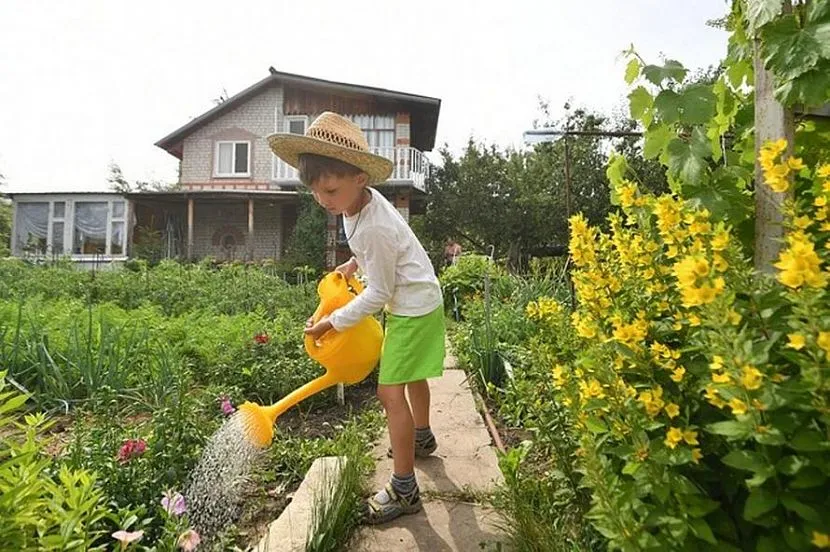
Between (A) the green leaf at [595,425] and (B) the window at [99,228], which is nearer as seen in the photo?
(A) the green leaf at [595,425]

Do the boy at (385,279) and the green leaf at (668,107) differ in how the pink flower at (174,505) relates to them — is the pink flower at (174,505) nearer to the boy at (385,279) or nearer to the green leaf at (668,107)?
the boy at (385,279)

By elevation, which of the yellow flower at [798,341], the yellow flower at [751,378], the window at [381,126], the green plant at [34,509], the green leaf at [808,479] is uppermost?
the window at [381,126]

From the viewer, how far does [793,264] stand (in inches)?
23.5

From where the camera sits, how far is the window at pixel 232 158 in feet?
53.0

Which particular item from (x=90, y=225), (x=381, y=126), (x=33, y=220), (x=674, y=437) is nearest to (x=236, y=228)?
(x=90, y=225)

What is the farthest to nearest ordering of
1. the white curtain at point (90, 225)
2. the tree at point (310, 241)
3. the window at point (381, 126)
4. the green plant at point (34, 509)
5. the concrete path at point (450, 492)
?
1. the white curtain at point (90, 225)
2. the window at point (381, 126)
3. the tree at point (310, 241)
4. the concrete path at point (450, 492)
5. the green plant at point (34, 509)

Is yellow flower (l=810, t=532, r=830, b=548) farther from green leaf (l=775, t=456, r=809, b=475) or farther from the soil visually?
the soil

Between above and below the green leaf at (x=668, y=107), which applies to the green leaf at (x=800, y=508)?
below

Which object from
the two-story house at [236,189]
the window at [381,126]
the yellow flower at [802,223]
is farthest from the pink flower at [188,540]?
the window at [381,126]

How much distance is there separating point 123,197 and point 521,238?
13.1m

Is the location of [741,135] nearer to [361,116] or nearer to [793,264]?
[793,264]

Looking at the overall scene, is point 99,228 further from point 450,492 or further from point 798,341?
point 798,341

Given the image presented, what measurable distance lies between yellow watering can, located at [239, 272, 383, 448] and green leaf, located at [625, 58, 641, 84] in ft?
3.65

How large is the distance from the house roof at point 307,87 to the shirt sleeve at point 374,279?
14.0m
